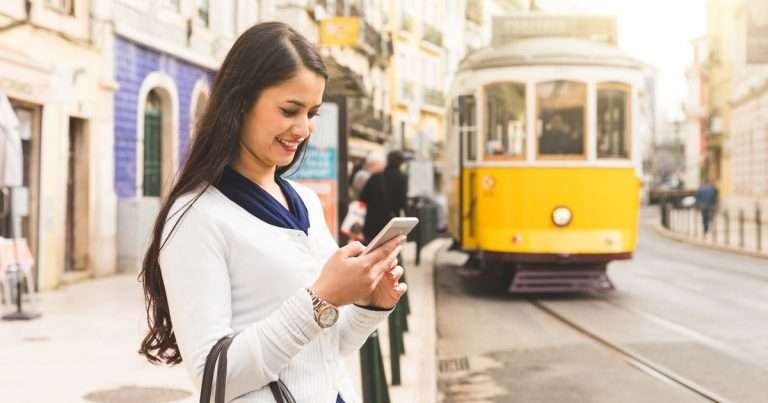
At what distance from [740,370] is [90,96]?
1020 cm

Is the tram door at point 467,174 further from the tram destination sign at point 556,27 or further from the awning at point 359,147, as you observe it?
the awning at point 359,147

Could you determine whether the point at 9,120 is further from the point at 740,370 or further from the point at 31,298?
the point at 740,370

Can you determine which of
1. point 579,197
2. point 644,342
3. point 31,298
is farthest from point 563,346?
point 31,298

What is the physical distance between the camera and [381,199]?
1348 cm

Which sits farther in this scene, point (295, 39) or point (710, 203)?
point (710, 203)

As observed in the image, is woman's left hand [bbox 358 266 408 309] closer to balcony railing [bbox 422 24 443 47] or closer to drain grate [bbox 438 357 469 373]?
drain grate [bbox 438 357 469 373]

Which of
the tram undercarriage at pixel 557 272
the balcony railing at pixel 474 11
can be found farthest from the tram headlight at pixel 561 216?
the balcony railing at pixel 474 11

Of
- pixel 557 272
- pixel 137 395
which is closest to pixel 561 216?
pixel 557 272

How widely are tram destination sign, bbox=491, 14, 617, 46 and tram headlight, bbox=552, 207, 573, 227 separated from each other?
2868 millimetres

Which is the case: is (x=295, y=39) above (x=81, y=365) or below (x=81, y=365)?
above

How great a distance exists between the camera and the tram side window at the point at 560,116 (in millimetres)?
13102

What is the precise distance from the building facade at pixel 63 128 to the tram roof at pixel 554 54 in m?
5.36

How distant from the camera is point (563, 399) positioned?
7.02 metres

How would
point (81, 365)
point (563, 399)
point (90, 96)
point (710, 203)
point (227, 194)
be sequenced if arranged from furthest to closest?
point (710, 203) < point (90, 96) < point (81, 365) < point (563, 399) < point (227, 194)
